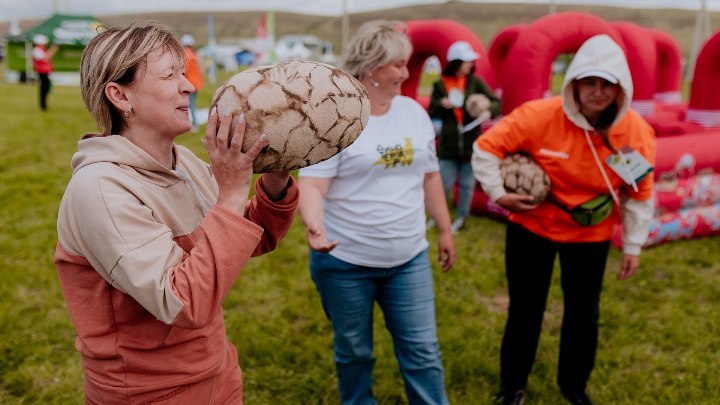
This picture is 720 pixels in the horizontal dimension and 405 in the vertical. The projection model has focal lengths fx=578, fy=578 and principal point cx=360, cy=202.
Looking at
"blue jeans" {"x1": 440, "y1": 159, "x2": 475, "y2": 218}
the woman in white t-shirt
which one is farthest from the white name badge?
"blue jeans" {"x1": 440, "y1": 159, "x2": 475, "y2": 218}

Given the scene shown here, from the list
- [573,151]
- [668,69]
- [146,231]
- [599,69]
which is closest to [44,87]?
[668,69]

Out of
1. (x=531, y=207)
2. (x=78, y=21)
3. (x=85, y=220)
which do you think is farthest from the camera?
(x=78, y=21)

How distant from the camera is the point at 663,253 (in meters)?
5.57

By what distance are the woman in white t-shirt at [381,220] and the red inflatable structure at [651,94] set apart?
3562mm

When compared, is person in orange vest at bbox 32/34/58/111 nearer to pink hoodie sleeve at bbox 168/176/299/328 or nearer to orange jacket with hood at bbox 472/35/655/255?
orange jacket with hood at bbox 472/35/655/255

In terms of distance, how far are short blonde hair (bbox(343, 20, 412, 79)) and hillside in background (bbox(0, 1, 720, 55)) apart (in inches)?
3659

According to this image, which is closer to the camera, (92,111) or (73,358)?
(92,111)

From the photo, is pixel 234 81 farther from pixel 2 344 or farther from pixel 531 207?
pixel 2 344

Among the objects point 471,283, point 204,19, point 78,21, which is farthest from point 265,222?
point 204,19

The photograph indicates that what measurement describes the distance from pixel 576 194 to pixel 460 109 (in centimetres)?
332

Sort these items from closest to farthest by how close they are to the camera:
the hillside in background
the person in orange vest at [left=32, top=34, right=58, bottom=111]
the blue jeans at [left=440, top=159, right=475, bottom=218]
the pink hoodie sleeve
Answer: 1. the pink hoodie sleeve
2. the blue jeans at [left=440, top=159, right=475, bottom=218]
3. the person in orange vest at [left=32, top=34, right=58, bottom=111]
4. the hillside in background

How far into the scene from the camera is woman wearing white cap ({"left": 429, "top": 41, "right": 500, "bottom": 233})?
596 cm

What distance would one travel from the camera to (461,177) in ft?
20.4

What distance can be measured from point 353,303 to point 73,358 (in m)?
2.12
